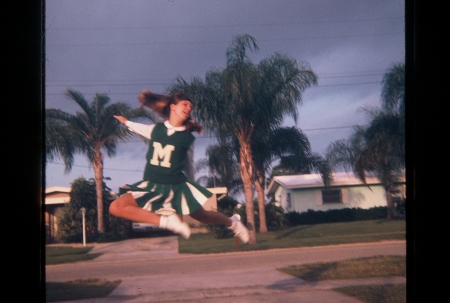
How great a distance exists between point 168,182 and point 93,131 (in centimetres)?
95

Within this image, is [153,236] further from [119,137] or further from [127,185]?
[119,137]

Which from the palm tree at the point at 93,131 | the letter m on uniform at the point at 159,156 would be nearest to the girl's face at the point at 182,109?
the palm tree at the point at 93,131

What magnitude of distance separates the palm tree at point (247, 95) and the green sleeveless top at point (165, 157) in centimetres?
37

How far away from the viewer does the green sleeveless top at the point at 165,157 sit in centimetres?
555

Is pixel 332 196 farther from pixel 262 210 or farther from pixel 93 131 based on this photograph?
pixel 93 131

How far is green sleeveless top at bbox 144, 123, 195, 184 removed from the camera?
555 centimetres

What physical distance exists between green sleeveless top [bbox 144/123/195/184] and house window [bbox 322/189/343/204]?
1.55m

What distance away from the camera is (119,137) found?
5.56 m

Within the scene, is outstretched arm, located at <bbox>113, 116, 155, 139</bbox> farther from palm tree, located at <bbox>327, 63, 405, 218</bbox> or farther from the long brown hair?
palm tree, located at <bbox>327, 63, 405, 218</bbox>

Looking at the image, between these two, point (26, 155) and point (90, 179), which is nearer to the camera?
point (26, 155)

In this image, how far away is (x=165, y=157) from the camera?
5582mm

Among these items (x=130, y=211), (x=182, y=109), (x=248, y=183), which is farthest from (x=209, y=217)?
(x=182, y=109)
